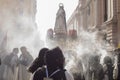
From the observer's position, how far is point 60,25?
91.1ft

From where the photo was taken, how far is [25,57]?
13766 mm

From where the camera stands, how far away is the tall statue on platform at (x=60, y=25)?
25719 millimetres

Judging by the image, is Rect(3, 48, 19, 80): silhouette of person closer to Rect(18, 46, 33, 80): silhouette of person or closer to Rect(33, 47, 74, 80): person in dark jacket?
Rect(18, 46, 33, 80): silhouette of person

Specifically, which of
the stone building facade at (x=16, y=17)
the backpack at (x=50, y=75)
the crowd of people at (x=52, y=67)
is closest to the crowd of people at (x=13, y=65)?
the crowd of people at (x=52, y=67)

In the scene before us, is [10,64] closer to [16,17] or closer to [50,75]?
[50,75]

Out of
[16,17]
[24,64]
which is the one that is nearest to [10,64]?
[24,64]

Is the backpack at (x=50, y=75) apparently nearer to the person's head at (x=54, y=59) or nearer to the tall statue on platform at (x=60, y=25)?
the person's head at (x=54, y=59)

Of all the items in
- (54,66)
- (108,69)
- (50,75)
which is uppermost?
(54,66)

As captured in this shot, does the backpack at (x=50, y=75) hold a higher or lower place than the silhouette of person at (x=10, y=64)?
higher

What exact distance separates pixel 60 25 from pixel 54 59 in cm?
2276

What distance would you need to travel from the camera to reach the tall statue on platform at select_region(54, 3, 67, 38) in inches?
1013

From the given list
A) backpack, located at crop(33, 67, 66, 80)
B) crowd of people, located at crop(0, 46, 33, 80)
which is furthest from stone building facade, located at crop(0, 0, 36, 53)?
backpack, located at crop(33, 67, 66, 80)

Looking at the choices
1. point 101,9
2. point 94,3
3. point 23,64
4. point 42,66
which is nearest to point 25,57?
point 23,64

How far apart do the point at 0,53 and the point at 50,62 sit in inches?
429
